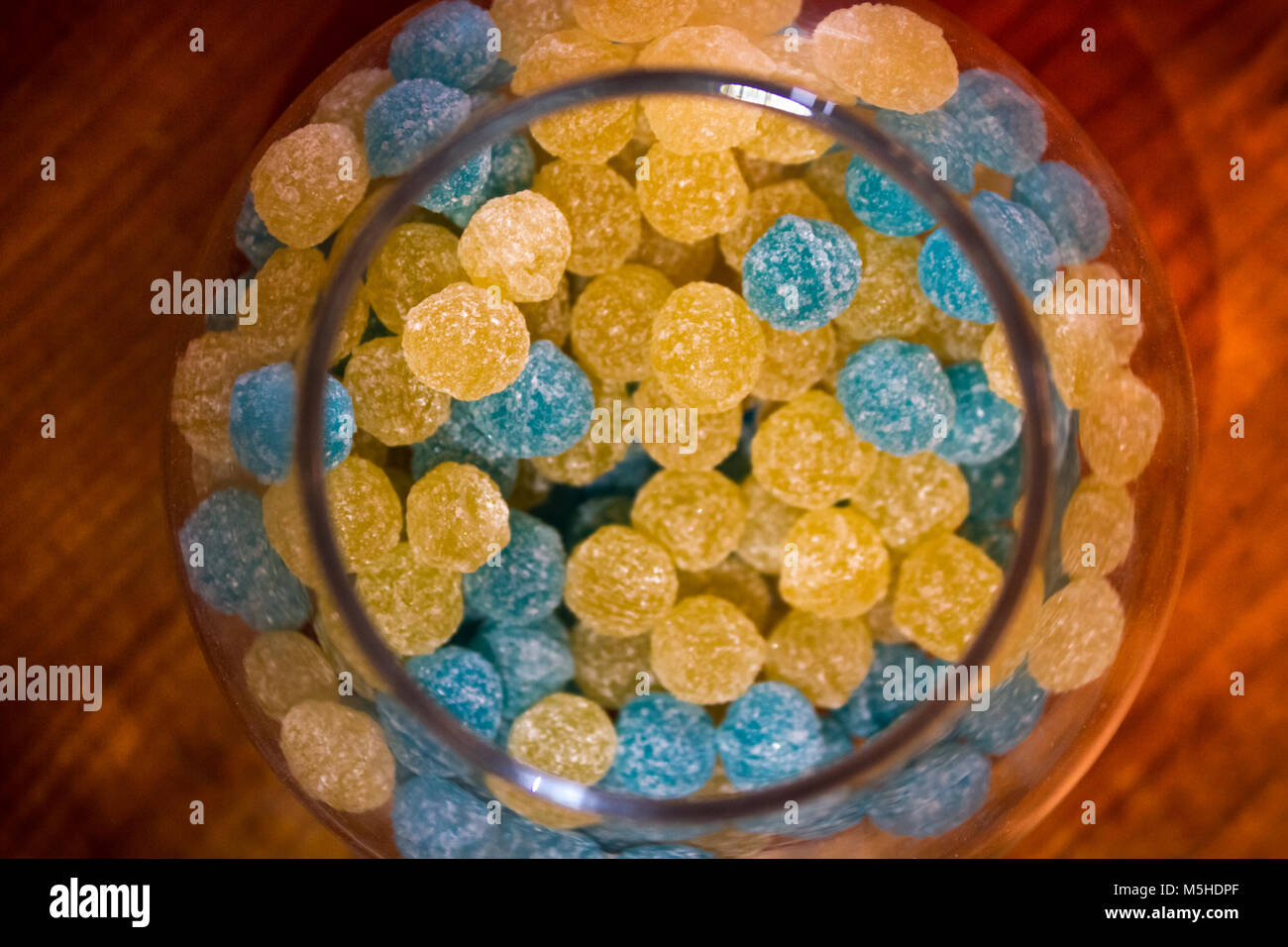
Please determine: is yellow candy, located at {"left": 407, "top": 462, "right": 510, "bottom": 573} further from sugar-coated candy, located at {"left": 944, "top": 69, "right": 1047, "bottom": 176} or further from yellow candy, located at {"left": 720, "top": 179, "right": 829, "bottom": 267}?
sugar-coated candy, located at {"left": 944, "top": 69, "right": 1047, "bottom": 176}

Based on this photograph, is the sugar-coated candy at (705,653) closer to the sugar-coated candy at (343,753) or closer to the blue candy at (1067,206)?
the sugar-coated candy at (343,753)

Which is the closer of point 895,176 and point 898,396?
point 895,176

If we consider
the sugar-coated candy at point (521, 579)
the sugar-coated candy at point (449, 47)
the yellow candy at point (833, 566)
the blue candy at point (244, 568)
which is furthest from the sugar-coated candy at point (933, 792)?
the sugar-coated candy at point (449, 47)

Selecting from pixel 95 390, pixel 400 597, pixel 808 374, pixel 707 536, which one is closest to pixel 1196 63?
pixel 808 374

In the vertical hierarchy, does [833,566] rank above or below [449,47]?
below

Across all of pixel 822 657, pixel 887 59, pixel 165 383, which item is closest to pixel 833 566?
pixel 822 657

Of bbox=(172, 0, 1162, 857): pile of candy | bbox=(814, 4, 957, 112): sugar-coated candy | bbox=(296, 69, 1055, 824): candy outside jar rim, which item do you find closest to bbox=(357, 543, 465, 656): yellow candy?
bbox=(172, 0, 1162, 857): pile of candy

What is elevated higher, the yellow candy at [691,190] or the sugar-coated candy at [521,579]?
the yellow candy at [691,190]

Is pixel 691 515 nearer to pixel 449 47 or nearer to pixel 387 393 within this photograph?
pixel 387 393
